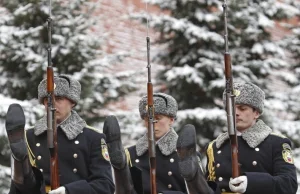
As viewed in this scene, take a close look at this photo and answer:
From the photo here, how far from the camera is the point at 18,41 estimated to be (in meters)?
12.0

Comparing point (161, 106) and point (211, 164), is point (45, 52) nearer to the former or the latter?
point (161, 106)

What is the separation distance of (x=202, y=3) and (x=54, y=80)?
6429 mm

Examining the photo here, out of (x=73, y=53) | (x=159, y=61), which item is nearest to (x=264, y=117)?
(x=159, y=61)

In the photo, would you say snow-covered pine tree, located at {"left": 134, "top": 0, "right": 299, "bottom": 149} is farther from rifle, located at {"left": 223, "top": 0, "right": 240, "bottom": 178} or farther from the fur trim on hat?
rifle, located at {"left": 223, "top": 0, "right": 240, "bottom": 178}

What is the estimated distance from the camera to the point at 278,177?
6.79m

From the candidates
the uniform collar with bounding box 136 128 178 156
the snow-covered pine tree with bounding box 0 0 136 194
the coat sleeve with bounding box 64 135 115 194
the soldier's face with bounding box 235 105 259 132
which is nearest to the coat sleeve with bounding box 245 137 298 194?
the soldier's face with bounding box 235 105 259 132

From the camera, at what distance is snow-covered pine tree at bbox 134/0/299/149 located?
41.7 feet

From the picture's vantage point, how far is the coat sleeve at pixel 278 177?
6.73m

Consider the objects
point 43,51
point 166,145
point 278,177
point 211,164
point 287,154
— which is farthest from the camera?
point 43,51

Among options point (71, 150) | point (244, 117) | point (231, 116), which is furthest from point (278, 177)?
point (71, 150)

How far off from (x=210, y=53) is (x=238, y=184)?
639cm

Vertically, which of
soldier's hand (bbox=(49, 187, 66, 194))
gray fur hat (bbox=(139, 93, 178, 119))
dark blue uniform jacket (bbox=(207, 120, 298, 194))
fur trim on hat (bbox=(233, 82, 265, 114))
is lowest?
soldier's hand (bbox=(49, 187, 66, 194))

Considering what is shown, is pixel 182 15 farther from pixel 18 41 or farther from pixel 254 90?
pixel 254 90

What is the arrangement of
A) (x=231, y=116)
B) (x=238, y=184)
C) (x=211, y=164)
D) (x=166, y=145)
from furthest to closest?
(x=166, y=145)
(x=211, y=164)
(x=238, y=184)
(x=231, y=116)
